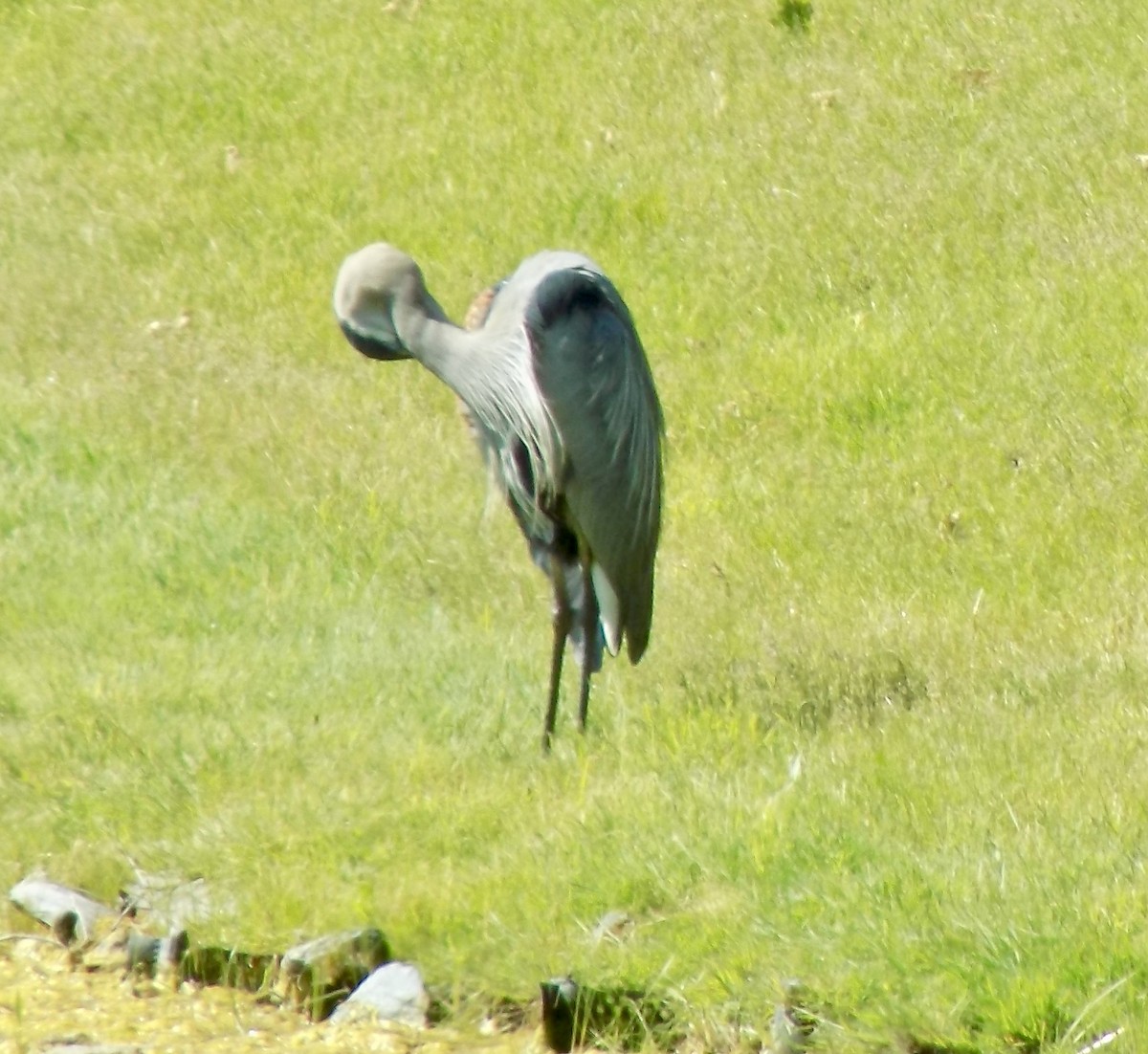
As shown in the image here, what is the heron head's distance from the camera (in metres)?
6.70

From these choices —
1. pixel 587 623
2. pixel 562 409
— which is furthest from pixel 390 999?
pixel 562 409

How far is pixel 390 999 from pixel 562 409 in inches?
90.6

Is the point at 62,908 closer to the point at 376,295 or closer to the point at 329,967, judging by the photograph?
the point at 329,967

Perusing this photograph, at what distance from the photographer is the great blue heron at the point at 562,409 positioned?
6484 mm

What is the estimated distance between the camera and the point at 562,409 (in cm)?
650

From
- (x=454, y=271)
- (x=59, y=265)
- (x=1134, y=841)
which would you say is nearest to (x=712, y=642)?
(x=1134, y=841)

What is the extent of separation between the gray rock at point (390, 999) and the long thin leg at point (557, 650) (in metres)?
1.39

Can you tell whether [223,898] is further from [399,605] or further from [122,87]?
[122,87]

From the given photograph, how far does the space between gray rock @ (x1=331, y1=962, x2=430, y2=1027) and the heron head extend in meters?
2.58

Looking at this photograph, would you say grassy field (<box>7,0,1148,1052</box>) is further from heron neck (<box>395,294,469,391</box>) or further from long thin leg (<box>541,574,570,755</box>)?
heron neck (<box>395,294,469,391</box>)

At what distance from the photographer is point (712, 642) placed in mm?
7211

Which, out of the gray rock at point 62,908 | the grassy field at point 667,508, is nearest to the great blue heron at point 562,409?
the grassy field at point 667,508

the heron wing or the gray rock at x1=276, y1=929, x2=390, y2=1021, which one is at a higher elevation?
the heron wing

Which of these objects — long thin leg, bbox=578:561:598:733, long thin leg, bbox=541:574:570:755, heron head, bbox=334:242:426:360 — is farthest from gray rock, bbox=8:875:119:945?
heron head, bbox=334:242:426:360
